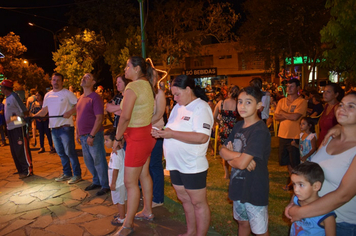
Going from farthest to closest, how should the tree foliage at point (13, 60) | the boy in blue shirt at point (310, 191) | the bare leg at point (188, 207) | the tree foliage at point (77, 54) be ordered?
the tree foliage at point (77, 54), the tree foliage at point (13, 60), the bare leg at point (188, 207), the boy in blue shirt at point (310, 191)

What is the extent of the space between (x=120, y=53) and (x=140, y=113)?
2124 centimetres

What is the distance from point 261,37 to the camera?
22656 millimetres

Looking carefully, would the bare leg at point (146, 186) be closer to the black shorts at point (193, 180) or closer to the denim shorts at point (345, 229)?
the black shorts at point (193, 180)

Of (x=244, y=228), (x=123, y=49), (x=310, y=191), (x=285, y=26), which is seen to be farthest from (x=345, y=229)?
(x=123, y=49)

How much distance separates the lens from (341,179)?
1944 millimetres

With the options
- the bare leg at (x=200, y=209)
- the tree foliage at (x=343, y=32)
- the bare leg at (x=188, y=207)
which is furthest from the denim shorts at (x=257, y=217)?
the tree foliage at (x=343, y=32)

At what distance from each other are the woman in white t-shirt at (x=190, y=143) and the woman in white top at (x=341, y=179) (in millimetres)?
1061

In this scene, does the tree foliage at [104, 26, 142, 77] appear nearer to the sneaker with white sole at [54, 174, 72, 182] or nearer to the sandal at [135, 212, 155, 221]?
the sneaker with white sole at [54, 174, 72, 182]

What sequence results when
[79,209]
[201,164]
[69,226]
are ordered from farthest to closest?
[79,209], [69,226], [201,164]

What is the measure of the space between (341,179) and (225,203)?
2704 mm

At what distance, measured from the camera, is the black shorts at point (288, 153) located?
485 centimetres

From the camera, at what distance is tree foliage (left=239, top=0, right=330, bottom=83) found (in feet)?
65.3

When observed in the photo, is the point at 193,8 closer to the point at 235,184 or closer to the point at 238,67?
the point at 238,67

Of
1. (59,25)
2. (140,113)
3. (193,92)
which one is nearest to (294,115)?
(193,92)
